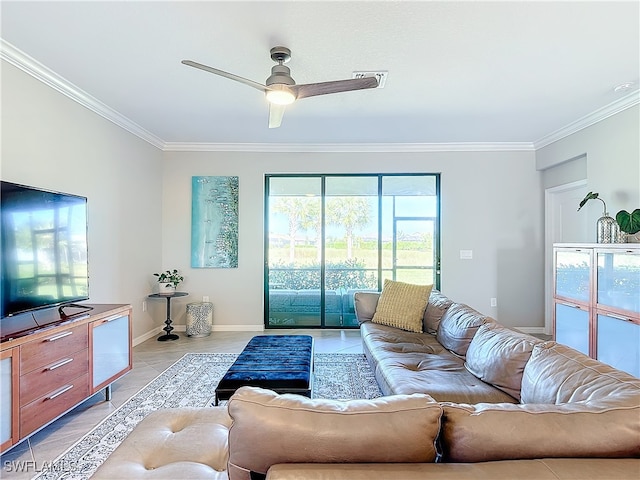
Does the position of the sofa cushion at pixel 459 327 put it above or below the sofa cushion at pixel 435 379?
above

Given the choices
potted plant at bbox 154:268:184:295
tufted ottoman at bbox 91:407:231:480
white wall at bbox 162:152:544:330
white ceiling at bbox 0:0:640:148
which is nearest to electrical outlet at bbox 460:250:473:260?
white wall at bbox 162:152:544:330

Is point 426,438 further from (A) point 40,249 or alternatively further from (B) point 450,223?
(B) point 450,223

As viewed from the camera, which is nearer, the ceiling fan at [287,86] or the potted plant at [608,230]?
the ceiling fan at [287,86]

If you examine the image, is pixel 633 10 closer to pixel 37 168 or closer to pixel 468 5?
pixel 468 5

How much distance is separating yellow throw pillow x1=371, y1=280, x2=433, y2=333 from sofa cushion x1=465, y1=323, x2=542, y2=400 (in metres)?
1.01

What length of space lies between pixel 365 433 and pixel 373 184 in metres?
4.50

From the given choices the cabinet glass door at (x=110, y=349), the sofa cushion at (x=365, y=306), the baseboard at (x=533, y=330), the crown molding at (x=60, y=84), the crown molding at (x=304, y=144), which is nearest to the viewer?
the crown molding at (x=60, y=84)

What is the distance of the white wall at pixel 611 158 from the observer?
3305mm

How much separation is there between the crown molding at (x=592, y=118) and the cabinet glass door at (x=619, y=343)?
2055 mm

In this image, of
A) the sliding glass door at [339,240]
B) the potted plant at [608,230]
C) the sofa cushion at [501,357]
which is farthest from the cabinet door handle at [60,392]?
the potted plant at [608,230]

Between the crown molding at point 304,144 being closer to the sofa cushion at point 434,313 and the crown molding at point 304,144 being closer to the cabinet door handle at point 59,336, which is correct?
the cabinet door handle at point 59,336

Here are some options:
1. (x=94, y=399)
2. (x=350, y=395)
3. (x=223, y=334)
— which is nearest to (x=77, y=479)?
(x=94, y=399)

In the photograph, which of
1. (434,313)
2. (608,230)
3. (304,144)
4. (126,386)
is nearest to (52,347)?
(126,386)

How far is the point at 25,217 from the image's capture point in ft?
7.29
